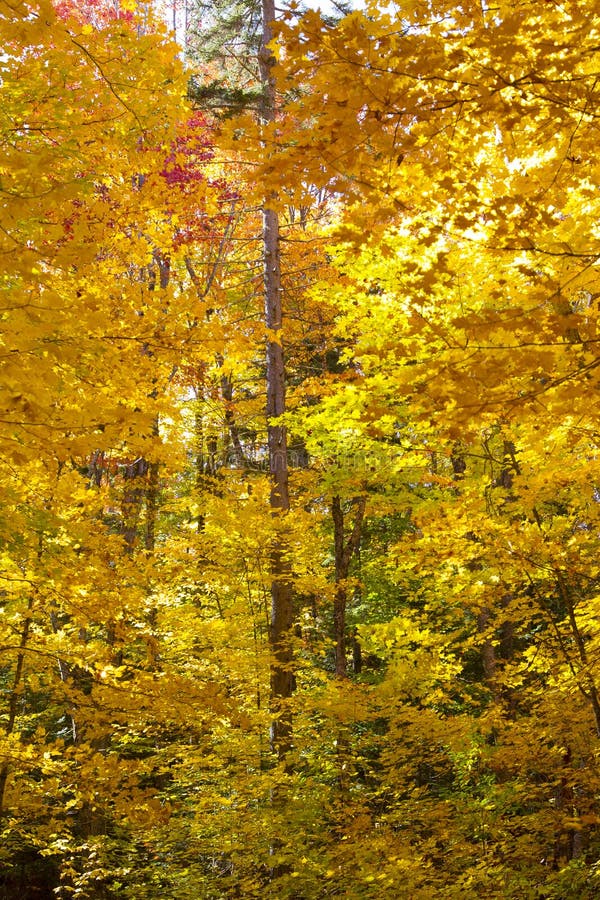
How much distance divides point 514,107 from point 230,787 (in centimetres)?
710

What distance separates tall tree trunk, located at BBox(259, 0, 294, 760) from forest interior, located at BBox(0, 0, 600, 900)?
57 millimetres

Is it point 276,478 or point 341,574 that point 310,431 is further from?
point 341,574

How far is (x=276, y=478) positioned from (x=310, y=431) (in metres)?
1.04

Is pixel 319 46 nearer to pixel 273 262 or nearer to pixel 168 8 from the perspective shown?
pixel 273 262

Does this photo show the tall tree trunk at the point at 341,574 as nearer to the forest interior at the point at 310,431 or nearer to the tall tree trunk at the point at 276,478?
the forest interior at the point at 310,431

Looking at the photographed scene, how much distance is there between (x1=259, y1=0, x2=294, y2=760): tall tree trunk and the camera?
831cm

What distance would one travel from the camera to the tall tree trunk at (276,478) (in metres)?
8.31

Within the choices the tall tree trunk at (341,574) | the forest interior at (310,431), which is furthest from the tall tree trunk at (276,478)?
the tall tree trunk at (341,574)

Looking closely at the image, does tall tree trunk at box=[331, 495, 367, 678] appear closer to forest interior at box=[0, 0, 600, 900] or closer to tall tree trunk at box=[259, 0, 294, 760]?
forest interior at box=[0, 0, 600, 900]

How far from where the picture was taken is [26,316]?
277cm

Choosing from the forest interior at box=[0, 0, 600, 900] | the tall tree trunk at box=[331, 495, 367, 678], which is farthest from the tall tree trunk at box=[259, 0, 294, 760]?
the tall tree trunk at box=[331, 495, 367, 678]

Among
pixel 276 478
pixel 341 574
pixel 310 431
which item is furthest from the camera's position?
pixel 341 574

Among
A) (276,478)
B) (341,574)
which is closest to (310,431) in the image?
(276,478)

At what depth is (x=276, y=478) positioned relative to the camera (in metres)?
9.48
